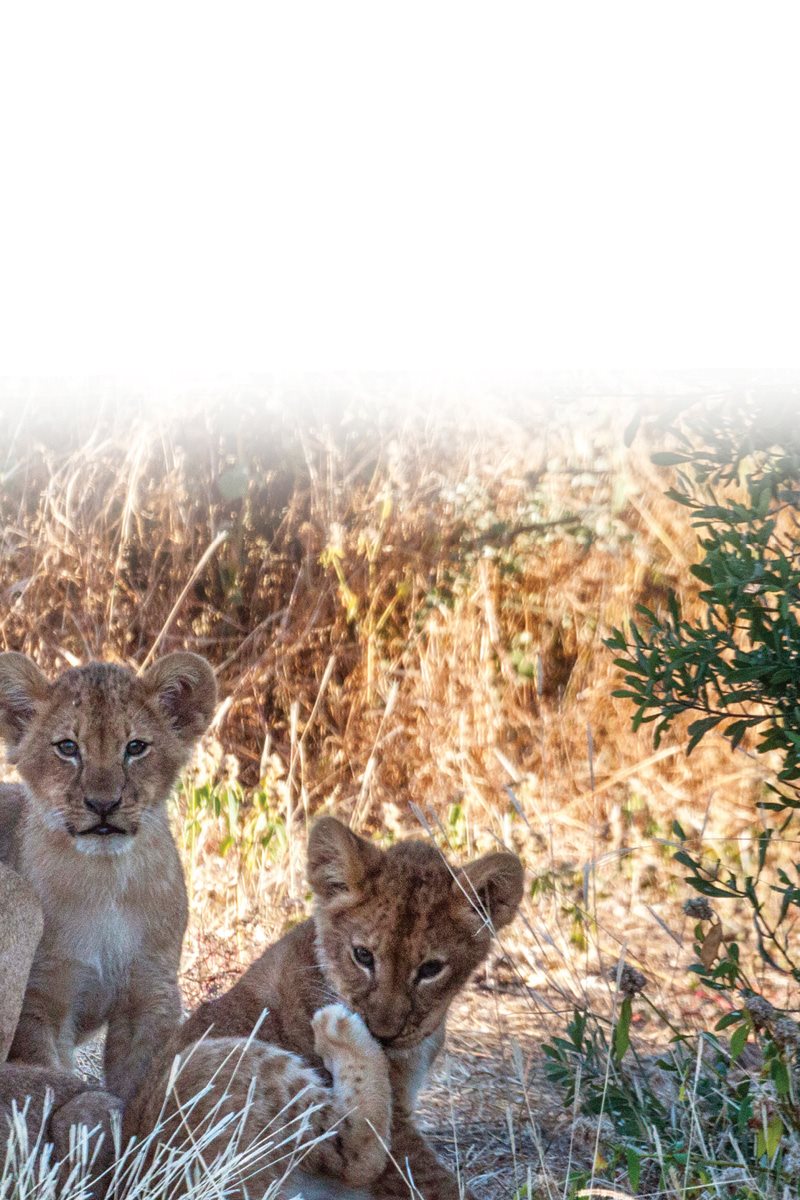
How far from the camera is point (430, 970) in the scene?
13.0ft

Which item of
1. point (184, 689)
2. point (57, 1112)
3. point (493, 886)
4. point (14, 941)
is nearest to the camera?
point (57, 1112)

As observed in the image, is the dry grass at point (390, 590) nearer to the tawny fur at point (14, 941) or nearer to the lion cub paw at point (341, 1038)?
the tawny fur at point (14, 941)

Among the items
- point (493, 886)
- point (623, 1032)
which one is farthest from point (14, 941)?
point (623, 1032)

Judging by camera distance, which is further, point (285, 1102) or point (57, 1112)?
point (285, 1102)

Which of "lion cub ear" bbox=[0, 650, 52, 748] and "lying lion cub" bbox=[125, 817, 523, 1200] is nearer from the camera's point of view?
"lying lion cub" bbox=[125, 817, 523, 1200]

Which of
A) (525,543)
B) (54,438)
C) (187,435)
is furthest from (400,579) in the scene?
(54,438)

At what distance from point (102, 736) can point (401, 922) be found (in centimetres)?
99

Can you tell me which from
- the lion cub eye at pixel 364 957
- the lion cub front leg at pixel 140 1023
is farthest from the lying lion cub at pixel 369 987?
Result: the lion cub front leg at pixel 140 1023

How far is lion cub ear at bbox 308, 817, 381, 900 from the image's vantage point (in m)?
4.08

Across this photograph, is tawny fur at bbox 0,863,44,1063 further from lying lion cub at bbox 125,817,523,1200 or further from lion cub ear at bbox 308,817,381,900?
lion cub ear at bbox 308,817,381,900

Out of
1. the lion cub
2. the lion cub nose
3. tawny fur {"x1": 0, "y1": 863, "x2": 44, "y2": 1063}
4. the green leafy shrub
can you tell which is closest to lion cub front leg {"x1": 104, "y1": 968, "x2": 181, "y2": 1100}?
the lion cub

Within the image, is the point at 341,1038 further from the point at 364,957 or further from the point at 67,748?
the point at 67,748

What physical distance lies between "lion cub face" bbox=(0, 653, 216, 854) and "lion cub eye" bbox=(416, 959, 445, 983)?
88cm

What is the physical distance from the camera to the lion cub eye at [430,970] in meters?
3.94
